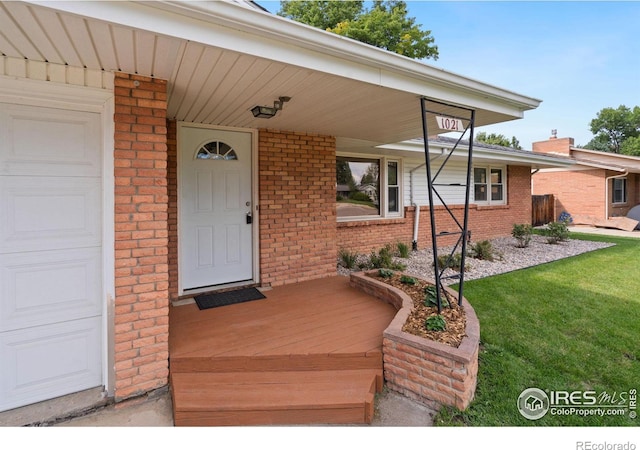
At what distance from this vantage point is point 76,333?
250 cm

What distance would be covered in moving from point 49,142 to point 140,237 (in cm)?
92

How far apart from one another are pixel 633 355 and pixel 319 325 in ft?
9.73

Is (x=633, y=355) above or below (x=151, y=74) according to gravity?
below

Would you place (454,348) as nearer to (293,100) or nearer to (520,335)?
(520,335)

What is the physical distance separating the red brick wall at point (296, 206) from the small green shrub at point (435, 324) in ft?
7.75

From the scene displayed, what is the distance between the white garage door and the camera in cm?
227

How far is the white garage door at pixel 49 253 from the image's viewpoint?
227cm

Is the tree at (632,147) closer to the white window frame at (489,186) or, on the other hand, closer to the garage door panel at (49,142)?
the white window frame at (489,186)

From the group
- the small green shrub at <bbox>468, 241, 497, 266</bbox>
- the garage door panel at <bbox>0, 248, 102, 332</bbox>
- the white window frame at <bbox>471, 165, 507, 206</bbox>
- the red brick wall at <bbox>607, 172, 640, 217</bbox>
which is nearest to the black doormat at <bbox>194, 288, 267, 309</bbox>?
the garage door panel at <bbox>0, 248, 102, 332</bbox>

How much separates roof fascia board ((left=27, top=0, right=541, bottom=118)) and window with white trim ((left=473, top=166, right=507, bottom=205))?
24.1 feet

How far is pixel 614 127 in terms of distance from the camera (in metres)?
42.5

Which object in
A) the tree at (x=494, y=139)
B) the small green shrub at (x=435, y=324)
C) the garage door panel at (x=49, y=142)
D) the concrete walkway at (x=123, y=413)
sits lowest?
the concrete walkway at (x=123, y=413)

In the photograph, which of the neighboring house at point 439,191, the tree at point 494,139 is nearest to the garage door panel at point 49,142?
the neighboring house at point 439,191
